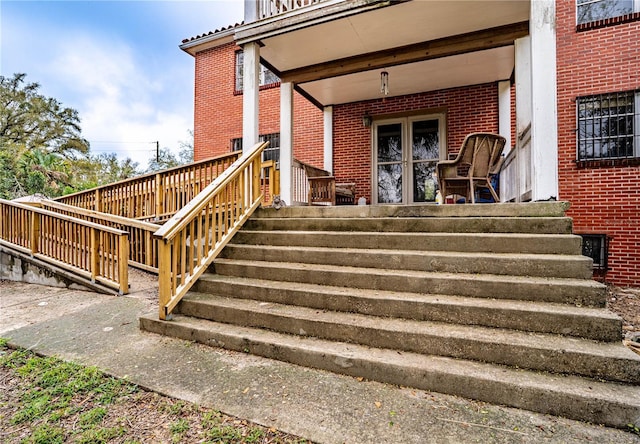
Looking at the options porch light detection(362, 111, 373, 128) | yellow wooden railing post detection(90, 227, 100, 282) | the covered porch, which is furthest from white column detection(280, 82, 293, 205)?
yellow wooden railing post detection(90, 227, 100, 282)

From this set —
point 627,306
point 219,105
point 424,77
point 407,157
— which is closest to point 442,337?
point 627,306

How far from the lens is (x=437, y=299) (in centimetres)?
253

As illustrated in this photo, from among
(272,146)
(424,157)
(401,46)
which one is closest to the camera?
(401,46)

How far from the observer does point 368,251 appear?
128 inches

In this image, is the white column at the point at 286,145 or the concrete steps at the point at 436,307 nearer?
the concrete steps at the point at 436,307

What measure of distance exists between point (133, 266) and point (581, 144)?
8822 millimetres

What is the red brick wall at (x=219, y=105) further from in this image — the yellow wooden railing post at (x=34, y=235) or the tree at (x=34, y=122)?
the tree at (x=34, y=122)

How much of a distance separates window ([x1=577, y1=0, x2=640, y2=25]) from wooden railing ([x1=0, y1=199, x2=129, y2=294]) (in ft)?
29.5

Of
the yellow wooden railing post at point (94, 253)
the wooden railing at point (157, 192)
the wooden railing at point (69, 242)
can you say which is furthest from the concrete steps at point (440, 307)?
the wooden railing at point (157, 192)

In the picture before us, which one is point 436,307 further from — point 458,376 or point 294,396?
point 294,396

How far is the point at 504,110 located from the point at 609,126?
176 cm

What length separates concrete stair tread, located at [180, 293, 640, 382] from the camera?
6.33 feet

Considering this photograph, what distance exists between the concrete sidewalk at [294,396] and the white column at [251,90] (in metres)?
3.26

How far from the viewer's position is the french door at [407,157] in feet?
21.5
